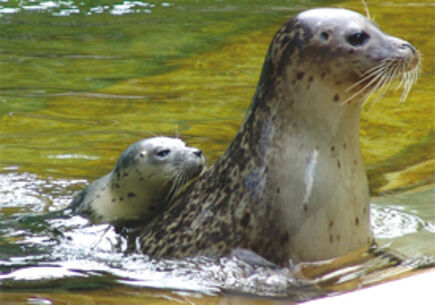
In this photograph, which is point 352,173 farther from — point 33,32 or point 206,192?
point 33,32

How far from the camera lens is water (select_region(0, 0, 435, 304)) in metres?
4.52

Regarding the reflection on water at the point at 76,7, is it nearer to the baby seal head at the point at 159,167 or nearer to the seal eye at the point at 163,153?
the baby seal head at the point at 159,167

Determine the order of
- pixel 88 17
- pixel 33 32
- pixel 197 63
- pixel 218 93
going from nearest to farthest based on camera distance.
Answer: pixel 218 93, pixel 197 63, pixel 33 32, pixel 88 17

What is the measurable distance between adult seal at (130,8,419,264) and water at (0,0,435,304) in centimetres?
14

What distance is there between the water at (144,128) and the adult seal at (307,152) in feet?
0.44

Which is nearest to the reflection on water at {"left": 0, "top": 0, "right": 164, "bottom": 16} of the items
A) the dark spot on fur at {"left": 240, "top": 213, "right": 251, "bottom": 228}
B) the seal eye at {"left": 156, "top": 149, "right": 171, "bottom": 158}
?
the seal eye at {"left": 156, "top": 149, "right": 171, "bottom": 158}

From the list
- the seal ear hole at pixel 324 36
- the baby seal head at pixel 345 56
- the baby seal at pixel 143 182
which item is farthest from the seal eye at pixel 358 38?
the baby seal at pixel 143 182

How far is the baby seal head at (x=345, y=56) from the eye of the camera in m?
4.52

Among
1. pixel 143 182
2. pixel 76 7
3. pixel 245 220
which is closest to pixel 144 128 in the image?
pixel 143 182

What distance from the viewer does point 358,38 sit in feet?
15.0

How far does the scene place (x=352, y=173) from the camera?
4586mm

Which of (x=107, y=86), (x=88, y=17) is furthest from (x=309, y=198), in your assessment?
(x=88, y=17)

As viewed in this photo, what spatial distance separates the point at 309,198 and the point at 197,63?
6.75 metres

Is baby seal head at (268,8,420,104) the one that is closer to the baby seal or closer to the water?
the water
